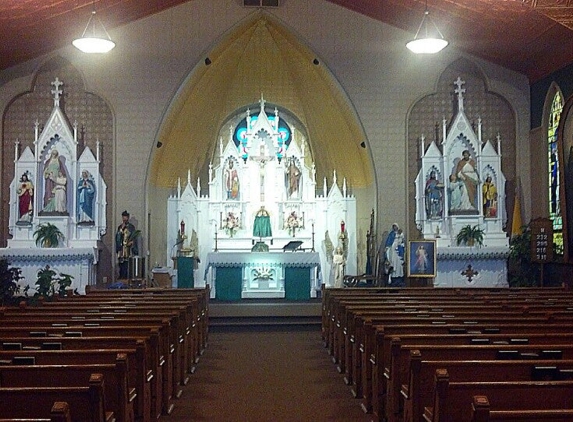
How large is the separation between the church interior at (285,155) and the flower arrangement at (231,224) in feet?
0.12

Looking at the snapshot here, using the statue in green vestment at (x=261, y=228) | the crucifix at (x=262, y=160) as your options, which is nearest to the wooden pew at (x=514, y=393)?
the statue in green vestment at (x=261, y=228)

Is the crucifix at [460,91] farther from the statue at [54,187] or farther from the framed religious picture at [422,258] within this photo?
the statue at [54,187]

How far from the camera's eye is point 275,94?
19.9 metres

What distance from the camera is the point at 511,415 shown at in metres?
3.43

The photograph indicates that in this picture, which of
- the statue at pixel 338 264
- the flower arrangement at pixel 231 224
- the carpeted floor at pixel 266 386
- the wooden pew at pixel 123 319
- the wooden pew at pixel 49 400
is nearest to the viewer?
the wooden pew at pixel 49 400

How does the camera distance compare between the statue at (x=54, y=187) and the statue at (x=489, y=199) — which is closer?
the statue at (x=54, y=187)

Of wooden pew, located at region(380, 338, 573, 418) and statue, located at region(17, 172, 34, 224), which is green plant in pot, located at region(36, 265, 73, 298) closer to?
statue, located at region(17, 172, 34, 224)

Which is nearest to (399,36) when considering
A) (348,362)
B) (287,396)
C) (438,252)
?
(438,252)

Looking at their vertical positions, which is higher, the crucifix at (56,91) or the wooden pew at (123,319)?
the crucifix at (56,91)

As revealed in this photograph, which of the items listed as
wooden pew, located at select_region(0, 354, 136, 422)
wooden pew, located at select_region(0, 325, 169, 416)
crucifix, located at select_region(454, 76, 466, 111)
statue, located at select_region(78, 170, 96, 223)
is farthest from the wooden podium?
wooden pew, located at select_region(0, 354, 136, 422)

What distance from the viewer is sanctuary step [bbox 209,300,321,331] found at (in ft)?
44.2

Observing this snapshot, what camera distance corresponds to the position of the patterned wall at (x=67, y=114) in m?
16.7

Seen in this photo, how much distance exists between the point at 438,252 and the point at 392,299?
6038 mm

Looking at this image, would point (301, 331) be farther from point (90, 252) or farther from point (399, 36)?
point (399, 36)
